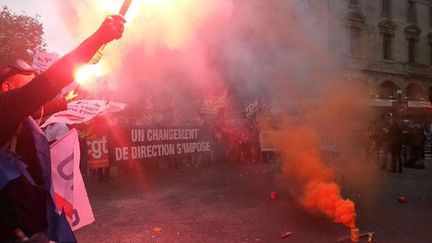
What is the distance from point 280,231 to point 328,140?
128 inches

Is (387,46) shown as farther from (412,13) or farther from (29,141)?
(29,141)

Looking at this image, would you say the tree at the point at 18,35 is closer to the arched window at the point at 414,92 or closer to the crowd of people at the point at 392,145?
the crowd of people at the point at 392,145

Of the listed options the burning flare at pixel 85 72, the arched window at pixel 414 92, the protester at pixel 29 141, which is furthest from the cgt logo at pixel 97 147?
the arched window at pixel 414 92

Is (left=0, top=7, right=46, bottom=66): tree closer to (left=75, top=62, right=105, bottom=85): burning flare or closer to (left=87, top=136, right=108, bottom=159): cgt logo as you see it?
(left=87, top=136, right=108, bottom=159): cgt logo

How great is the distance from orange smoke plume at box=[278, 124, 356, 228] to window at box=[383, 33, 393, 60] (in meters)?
16.2

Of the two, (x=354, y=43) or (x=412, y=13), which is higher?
(x=412, y=13)

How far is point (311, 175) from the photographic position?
7.07 meters

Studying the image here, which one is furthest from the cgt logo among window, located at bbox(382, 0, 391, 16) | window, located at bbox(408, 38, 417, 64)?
window, located at bbox(408, 38, 417, 64)

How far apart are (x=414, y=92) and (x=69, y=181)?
33750 millimetres

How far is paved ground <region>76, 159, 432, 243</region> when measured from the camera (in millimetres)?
5418

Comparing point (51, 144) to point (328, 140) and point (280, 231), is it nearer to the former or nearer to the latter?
point (280, 231)

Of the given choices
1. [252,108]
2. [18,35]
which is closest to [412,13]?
[252,108]

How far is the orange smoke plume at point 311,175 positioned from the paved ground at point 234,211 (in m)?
0.19

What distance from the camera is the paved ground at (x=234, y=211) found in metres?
5.42
